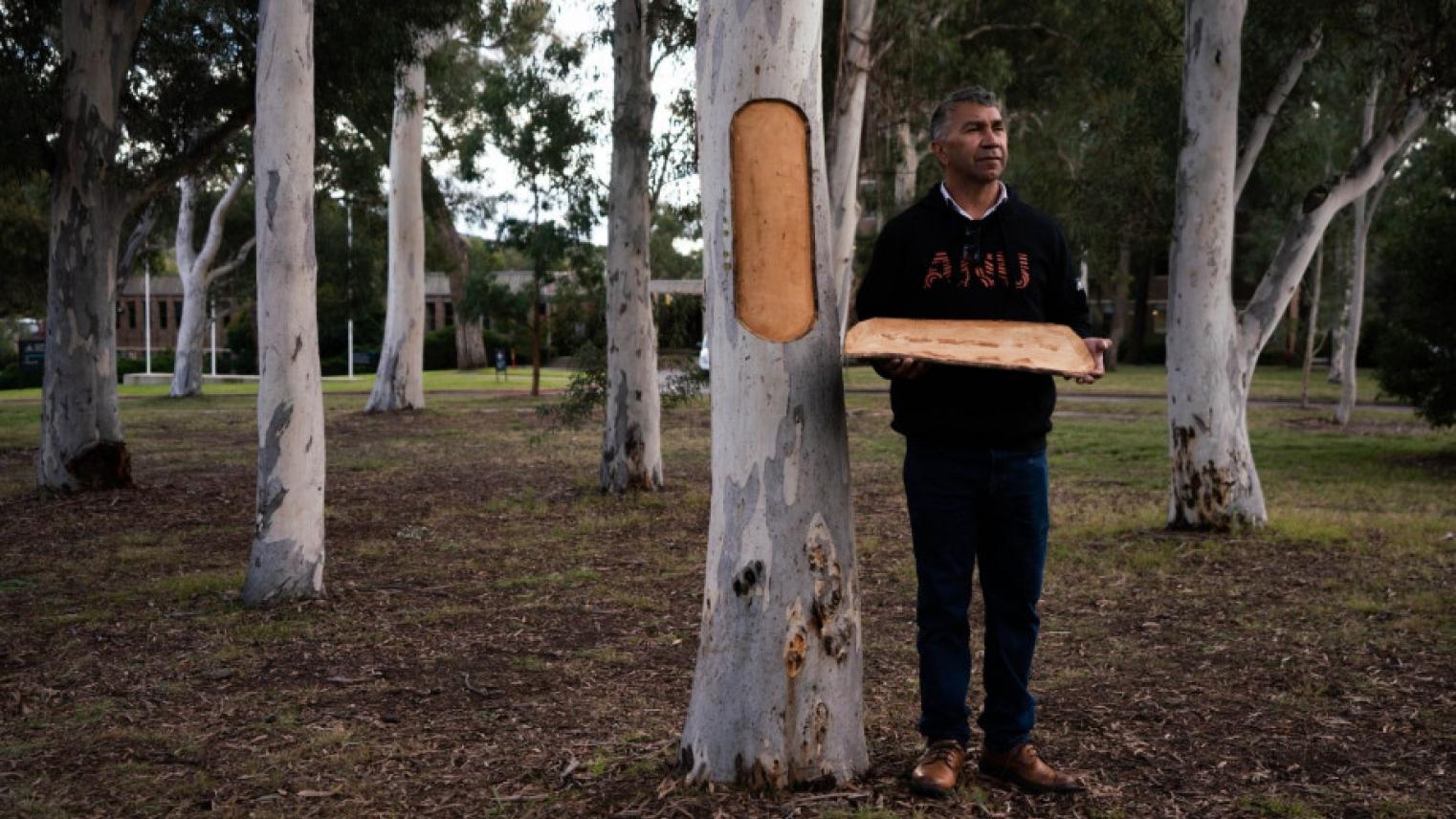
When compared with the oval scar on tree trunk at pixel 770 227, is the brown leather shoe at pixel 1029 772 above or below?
below

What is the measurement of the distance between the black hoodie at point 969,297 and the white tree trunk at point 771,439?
23cm

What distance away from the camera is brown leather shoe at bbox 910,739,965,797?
3.86 metres

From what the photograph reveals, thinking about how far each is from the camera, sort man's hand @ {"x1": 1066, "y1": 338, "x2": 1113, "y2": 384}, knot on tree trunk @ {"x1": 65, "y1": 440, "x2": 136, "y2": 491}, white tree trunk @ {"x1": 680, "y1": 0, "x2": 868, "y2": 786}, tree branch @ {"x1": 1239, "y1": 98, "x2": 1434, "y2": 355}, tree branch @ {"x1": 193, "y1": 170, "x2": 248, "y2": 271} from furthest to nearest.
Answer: tree branch @ {"x1": 193, "y1": 170, "x2": 248, "y2": 271} < knot on tree trunk @ {"x1": 65, "y1": 440, "x2": 136, "y2": 491} < tree branch @ {"x1": 1239, "y1": 98, "x2": 1434, "y2": 355} < white tree trunk @ {"x1": 680, "y1": 0, "x2": 868, "y2": 786} < man's hand @ {"x1": 1066, "y1": 338, "x2": 1113, "y2": 384}

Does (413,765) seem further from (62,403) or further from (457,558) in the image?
(62,403)

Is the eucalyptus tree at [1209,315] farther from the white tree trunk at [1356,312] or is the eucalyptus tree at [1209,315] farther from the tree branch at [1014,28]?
the white tree trunk at [1356,312]

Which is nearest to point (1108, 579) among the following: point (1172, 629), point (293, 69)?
point (1172, 629)

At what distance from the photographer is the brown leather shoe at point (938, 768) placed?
3.86 m

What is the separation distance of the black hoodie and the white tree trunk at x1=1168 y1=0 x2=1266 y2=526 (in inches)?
225

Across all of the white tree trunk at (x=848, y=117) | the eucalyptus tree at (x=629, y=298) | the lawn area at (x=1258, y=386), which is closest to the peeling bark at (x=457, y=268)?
the lawn area at (x=1258, y=386)

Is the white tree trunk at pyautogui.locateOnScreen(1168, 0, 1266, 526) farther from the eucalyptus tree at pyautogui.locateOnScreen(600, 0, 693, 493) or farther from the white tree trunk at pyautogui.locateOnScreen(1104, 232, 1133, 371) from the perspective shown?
the white tree trunk at pyautogui.locateOnScreen(1104, 232, 1133, 371)

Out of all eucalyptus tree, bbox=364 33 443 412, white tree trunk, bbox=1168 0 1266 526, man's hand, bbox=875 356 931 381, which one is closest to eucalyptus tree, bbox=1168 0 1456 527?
white tree trunk, bbox=1168 0 1266 526

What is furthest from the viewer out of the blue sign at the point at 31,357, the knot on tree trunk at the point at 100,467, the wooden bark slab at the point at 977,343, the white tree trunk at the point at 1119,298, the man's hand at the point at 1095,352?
the white tree trunk at the point at 1119,298

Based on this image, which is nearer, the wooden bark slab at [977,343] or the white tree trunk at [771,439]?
the wooden bark slab at [977,343]

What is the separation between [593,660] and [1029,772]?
2.46m
